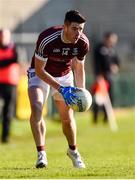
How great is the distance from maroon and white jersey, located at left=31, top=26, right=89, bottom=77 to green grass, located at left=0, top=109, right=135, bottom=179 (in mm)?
1348

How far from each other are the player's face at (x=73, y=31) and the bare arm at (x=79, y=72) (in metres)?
0.60

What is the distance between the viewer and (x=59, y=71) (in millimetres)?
11664

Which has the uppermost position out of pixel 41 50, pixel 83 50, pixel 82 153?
pixel 41 50

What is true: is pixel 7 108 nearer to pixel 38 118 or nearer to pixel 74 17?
pixel 38 118

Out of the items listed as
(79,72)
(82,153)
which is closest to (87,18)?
(82,153)

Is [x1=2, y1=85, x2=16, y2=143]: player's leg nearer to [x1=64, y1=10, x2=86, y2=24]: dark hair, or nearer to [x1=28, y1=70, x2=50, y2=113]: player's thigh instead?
[x1=28, y1=70, x2=50, y2=113]: player's thigh

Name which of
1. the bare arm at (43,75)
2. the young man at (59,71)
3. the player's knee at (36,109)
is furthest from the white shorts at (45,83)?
the bare arm at (43,75)

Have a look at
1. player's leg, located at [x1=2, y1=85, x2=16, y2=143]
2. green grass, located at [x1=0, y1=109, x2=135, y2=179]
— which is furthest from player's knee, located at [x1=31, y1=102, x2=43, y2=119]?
player's leg, located at [x1=2, y1=85, x2=16, y2=143]

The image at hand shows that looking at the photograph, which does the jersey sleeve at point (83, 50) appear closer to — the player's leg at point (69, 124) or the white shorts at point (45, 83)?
the white shorts at point (45, 83)

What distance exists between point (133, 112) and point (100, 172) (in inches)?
815

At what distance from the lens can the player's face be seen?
1085cm

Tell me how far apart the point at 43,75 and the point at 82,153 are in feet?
13.0

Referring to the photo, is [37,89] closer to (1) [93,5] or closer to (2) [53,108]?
(2) [53,108]

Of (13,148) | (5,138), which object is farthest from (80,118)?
(13,148)
